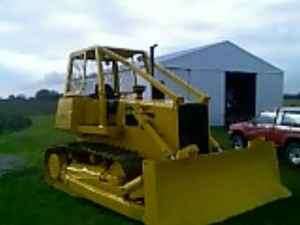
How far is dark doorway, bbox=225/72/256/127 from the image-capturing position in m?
34.2

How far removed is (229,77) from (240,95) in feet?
5.32

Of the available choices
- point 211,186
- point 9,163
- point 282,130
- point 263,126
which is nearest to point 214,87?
point 263,126

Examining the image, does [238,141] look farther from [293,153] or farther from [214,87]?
[214,87]

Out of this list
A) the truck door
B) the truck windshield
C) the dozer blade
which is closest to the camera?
the dozer blade

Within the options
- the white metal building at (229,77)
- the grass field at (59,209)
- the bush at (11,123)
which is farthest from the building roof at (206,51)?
the grass field at (59,209)

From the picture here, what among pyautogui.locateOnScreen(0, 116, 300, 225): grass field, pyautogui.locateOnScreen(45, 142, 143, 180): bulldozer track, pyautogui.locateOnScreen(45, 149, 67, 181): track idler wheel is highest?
pyautogui.locateOnScreen(45, 142, 143, 180): bulldozer track

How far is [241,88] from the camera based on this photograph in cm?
3519

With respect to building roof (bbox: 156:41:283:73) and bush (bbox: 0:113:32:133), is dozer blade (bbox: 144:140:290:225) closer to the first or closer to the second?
building roof (bbox: 156:41:283:73)

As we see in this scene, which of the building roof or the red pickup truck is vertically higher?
the building roof

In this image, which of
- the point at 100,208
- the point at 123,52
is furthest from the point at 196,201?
the point at 123,52

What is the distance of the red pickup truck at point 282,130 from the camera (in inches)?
642

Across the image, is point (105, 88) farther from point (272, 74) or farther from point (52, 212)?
point (272, 74)

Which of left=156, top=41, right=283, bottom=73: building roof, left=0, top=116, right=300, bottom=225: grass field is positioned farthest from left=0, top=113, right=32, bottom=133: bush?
left=0, top=116, right=300, bottom=225: grass field

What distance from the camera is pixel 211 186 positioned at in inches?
376
